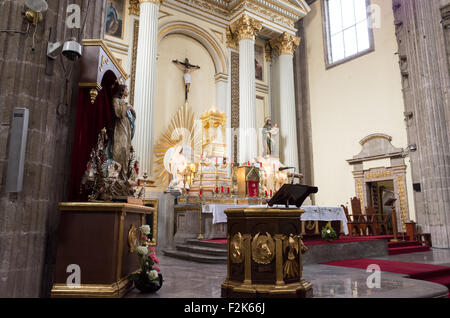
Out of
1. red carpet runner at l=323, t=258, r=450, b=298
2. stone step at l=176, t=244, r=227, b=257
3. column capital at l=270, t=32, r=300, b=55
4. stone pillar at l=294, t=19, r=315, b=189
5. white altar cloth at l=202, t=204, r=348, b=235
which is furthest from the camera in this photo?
stone pillar at l=294, t=19, r=315, b=189

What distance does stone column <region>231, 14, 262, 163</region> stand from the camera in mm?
11414

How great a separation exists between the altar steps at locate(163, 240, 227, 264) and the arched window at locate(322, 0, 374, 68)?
9.38 metres

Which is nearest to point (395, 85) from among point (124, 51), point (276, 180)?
point (276, 180)

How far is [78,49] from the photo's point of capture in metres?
3.04

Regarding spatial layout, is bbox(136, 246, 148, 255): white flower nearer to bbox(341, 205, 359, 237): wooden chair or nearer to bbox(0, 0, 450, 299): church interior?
bbox(0, 0, 450, 299): church interior

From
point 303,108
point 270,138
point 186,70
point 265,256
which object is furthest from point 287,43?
point 265,256

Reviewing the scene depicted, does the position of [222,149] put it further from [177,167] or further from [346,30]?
[346,30]

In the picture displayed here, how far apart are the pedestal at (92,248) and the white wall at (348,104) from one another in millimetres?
9824

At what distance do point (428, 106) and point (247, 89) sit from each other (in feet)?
18.0

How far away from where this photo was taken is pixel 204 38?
41.1 feet

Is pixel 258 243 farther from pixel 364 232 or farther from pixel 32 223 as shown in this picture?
pixel 364 232

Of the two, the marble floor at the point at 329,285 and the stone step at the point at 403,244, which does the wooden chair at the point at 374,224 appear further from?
the marble floor at the point at 329,285

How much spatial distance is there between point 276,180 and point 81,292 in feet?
29.5

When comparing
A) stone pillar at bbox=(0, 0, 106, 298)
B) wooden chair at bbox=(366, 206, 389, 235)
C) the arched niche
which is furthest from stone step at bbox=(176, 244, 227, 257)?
the arched niche
